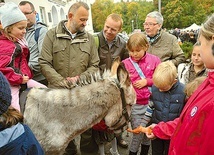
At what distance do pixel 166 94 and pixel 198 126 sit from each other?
1.52 meters

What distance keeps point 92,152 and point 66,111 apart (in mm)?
2247

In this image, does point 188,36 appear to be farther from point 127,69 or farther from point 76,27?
point 76,27

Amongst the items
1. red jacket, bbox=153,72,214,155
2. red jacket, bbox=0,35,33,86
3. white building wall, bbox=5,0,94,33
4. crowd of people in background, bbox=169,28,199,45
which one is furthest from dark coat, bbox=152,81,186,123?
white building wall, bbox=5,0,94,33

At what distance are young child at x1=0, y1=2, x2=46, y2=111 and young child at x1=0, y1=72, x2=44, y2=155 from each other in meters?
0.99

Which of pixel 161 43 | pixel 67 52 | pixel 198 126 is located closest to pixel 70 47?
pixel 67 52

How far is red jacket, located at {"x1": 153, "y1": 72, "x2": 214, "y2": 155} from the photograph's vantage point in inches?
59.9

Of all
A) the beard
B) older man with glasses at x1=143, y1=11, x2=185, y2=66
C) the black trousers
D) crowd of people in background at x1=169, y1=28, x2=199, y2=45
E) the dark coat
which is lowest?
crowd of people in background at x1=169, y1=28, x2=199, y2=45

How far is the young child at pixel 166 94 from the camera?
117 inches

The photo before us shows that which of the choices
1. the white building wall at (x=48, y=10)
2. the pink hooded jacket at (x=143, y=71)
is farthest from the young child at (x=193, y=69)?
the white building wall at (x=48, y=10)

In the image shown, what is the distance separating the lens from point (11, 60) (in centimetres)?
273

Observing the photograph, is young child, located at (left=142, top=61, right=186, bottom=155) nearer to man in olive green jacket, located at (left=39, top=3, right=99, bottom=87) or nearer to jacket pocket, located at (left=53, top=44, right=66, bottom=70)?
man in olive green jacket, located at (left=39, top=3, right=99, bottom=87)

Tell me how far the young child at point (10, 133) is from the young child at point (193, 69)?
2.76m

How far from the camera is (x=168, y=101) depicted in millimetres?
3086

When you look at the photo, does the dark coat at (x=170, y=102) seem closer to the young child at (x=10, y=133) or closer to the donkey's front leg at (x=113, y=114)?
the donkey's front leg at (x=113, y=114)
